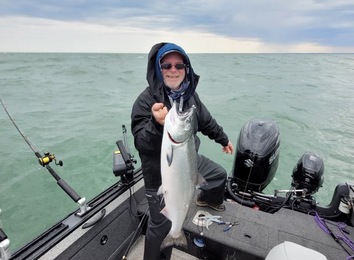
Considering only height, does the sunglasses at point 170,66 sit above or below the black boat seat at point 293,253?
above

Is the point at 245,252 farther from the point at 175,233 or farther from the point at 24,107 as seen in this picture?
the point at 24,107

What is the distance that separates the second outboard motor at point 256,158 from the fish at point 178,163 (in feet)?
5.72

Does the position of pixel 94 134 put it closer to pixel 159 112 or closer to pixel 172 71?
pixel 172 71

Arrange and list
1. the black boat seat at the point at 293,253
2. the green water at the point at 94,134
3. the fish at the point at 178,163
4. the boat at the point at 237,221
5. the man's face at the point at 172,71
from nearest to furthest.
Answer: the fish at the point at 178,163 → the black boat seat at the point at 293,253 → the man's face at the point at 172,71 → the boat at the point at 237,221 → the green water at the point at 94,134

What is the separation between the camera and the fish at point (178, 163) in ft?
5.51

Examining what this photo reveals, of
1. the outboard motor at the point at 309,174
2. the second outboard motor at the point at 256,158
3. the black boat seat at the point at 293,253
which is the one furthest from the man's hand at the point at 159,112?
the outboard motor at the point at 309,174

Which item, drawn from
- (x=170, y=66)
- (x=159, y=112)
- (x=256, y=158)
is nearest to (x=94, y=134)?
(x=256, y=158)

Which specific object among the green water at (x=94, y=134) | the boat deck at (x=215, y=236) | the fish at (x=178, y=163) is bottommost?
the green water at (x=94, y=134)

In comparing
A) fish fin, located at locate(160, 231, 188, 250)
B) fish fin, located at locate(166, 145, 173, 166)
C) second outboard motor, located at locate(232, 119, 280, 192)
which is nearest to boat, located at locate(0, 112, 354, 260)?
second outboard motor, located at locate(232, 119, 280, 192)

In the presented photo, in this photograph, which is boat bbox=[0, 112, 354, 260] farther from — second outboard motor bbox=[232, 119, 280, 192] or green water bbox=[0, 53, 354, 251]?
green water bbox=[0, 53, 354, 251]

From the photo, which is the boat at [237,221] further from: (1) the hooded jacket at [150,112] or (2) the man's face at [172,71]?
(2) the man's face at [172,71]

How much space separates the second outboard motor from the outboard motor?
371 millimetres

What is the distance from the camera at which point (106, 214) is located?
110 inches

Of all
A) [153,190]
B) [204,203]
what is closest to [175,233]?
[153,190]
